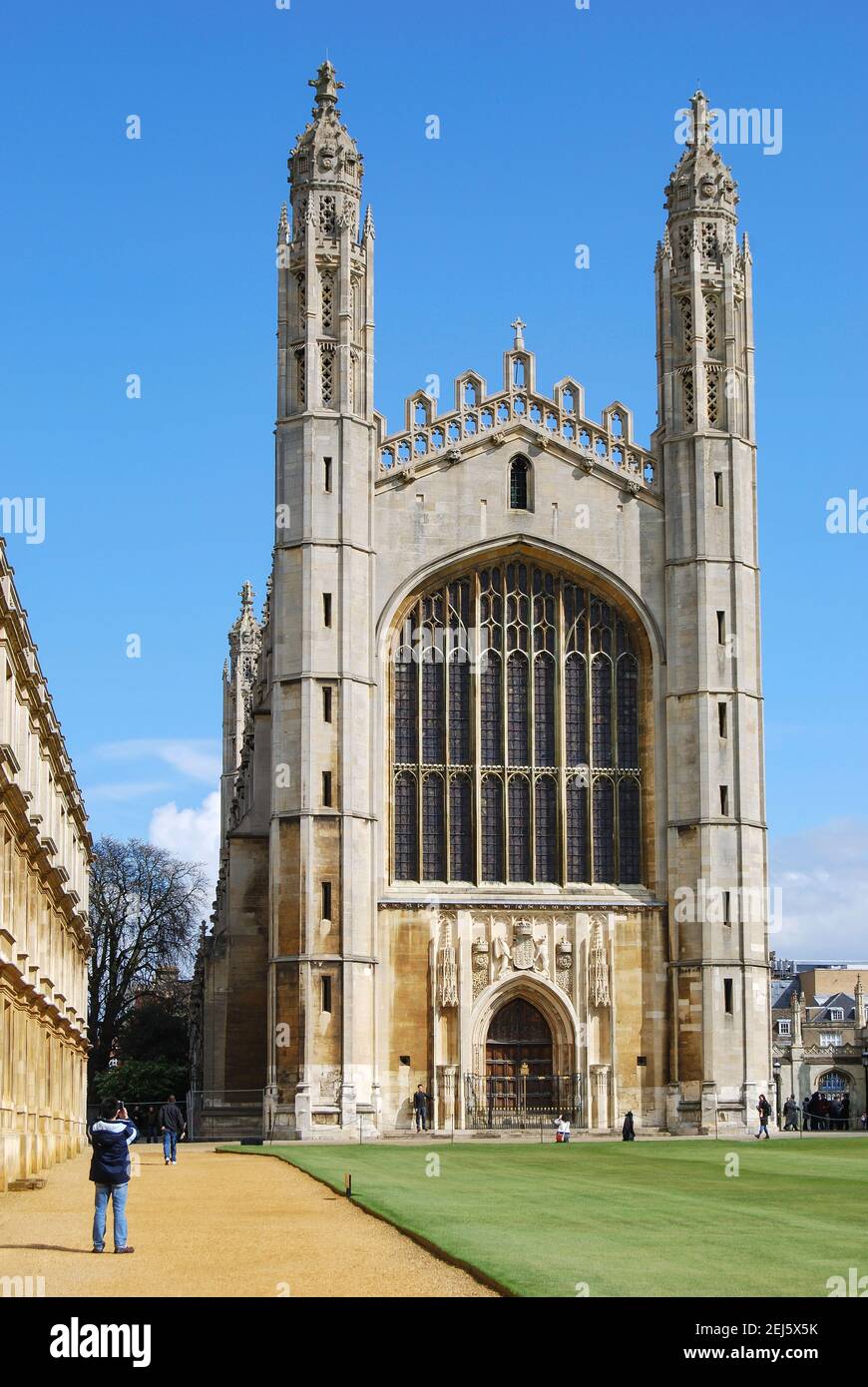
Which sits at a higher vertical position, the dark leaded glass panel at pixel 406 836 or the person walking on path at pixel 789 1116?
the dark leaded glass panel at pixel 406 836

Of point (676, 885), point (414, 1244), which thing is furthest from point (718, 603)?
point (414, 1244)

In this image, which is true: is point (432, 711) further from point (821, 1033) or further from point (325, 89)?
point (821, 1033)

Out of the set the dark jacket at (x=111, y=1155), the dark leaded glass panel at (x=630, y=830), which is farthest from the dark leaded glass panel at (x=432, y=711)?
the dark jacket at (x=111, y=1155)

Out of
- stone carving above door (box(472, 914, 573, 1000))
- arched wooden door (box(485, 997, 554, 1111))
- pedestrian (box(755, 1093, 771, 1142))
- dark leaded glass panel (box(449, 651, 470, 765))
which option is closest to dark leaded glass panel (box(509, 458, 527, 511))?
dark leaded glass panel (box(449, 651, 470, 765))

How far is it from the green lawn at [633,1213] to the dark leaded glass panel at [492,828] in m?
11.9

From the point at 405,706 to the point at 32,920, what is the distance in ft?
51.4

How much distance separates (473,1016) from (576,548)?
11876 mm

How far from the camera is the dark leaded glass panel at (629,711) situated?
49.5 m

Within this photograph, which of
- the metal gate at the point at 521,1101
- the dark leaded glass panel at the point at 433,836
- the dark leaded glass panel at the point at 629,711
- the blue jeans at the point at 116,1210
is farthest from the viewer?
the dark leaded glass panel at the point at 629,711

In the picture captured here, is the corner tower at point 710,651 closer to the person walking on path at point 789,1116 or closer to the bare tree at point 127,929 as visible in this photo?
the person walking on path at point 789,1116

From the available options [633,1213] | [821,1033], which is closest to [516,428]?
[633,1213]

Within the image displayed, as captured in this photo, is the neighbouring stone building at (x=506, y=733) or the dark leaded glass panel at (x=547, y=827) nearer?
the neighbouring stone building at (x=506, y=733)
